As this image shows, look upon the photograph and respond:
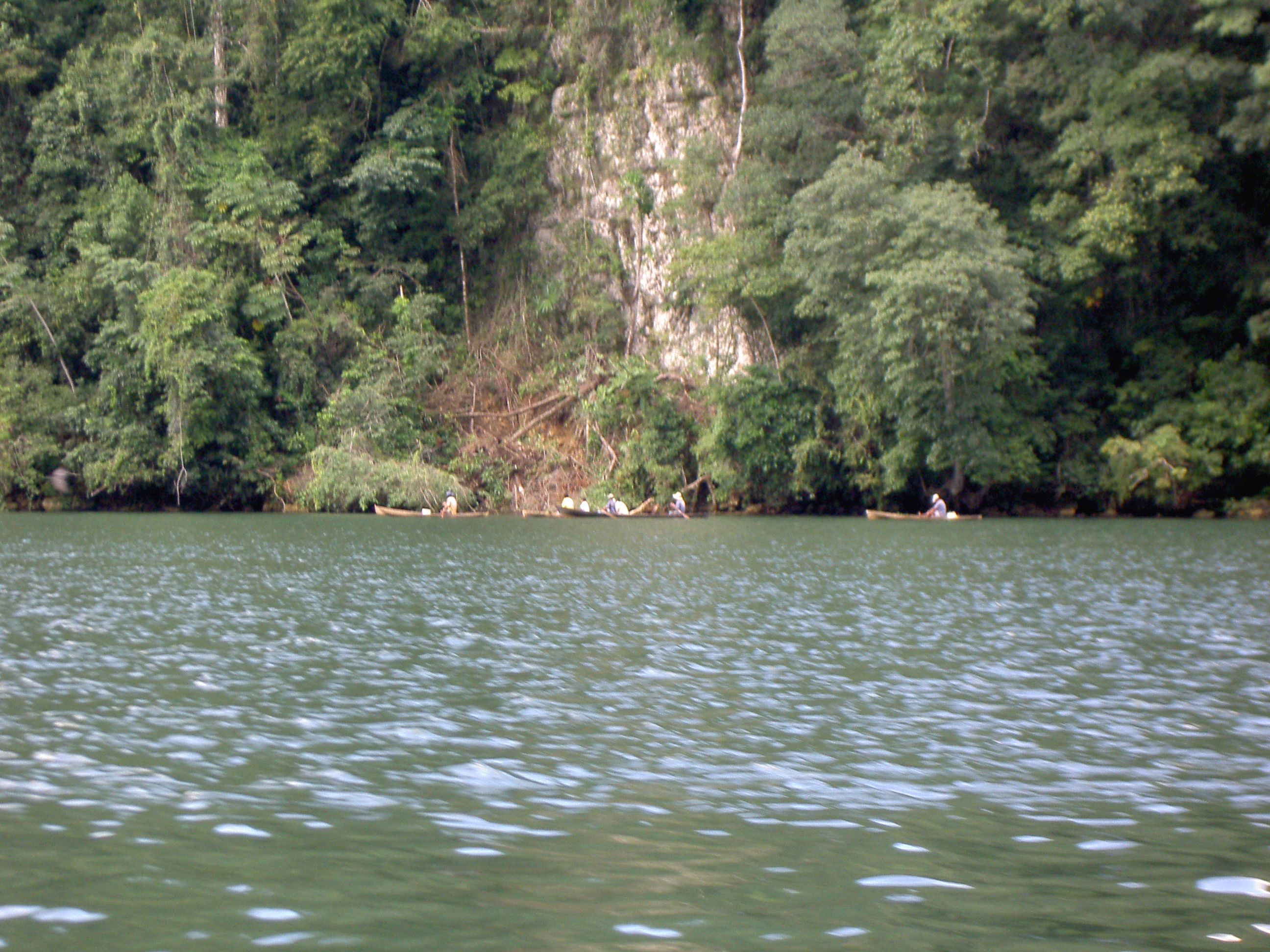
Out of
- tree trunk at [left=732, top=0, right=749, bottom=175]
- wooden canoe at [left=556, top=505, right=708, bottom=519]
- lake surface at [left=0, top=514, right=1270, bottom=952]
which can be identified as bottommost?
lake surface at [left=0, top=514, right=1270, bottom=952]

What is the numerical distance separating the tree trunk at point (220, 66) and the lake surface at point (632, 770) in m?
32.4

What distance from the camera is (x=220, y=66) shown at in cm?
4309

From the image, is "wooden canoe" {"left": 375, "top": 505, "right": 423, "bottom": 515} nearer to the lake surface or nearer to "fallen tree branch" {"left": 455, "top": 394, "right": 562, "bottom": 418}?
"fallen tree branch" {"left": 455, "top": 394, "right": 562, "bottom": 418}

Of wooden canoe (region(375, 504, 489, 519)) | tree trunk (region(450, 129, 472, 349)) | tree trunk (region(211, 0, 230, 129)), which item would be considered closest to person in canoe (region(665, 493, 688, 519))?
wooden canoe (region(375, 504, 489, 519))

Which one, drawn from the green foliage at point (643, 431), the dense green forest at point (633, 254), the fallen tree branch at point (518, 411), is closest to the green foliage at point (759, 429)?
the dense green forest at point (633, 254)

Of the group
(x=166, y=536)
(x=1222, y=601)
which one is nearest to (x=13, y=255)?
(x=166, y=536)

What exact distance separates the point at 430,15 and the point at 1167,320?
26.4 metres

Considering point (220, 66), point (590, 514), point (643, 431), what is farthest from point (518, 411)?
point (220, 66)

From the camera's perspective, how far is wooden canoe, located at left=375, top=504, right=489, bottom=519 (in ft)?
118

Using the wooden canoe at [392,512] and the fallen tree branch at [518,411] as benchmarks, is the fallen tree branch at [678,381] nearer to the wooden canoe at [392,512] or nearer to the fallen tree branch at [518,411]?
the fallen tree branch at [518,411]

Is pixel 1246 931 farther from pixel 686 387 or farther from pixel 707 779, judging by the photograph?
pixel 686 387

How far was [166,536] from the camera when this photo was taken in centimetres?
2483

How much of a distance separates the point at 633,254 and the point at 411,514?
514 inches

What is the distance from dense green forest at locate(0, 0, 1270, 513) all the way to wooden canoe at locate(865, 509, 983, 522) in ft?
4.54
